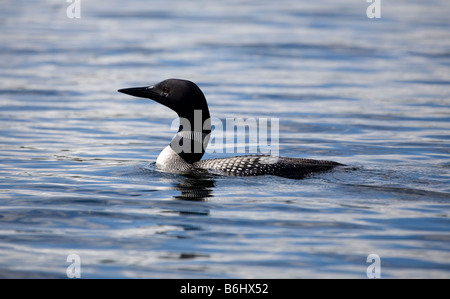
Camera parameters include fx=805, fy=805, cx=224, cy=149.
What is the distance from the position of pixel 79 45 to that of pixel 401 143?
28.6 feet

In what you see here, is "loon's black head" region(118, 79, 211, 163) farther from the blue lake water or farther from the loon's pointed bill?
the blue lake water

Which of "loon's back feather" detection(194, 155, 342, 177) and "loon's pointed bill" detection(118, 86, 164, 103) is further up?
"loon's pointed bill" detection(118, 86, 164, 103)

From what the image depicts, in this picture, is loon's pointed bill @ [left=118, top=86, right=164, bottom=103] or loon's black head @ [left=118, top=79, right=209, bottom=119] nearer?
loon's black head @ [left=118, top=79, right=209, bottom=119]

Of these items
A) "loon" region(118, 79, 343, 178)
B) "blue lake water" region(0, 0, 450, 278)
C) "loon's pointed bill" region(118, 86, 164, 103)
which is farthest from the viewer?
"loon's pointed bill" region(118, 86, 164, 103)

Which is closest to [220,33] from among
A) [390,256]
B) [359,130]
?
[359,130]

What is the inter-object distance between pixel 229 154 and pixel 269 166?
5.24 feet

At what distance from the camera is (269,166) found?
6.30m

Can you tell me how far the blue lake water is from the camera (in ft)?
15.6

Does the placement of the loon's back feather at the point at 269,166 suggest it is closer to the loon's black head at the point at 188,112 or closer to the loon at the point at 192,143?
the loon at the point at 192,143

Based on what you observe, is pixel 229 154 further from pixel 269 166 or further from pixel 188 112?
pixel 269 166

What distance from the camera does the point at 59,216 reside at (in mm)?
5492

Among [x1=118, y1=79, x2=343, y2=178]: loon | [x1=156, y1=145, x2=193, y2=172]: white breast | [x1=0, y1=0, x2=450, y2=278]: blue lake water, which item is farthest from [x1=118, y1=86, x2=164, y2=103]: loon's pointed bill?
[x1=0, y1=0, x2=450, y2=278]: blue lake water

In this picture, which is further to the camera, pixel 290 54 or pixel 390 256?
pixel 290 54
